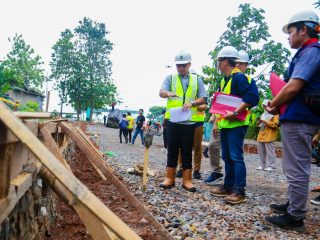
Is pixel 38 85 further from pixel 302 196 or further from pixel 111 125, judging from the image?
pixel 302 196

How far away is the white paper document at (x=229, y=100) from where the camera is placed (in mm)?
3912

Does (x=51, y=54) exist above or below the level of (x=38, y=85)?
above

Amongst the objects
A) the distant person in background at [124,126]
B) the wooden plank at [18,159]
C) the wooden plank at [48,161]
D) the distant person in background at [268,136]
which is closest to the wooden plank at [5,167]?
the wooden plank at [18,159]

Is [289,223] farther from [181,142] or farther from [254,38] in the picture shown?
[254,38]

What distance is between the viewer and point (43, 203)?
108 inches

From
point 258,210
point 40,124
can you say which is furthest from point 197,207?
point 40,124

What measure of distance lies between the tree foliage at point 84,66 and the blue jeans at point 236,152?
40173 mm

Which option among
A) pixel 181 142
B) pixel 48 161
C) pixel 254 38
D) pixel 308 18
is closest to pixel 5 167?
pixel 48 161

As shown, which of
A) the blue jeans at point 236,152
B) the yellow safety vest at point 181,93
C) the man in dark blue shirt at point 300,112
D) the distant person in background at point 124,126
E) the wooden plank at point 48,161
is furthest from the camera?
the distant person in background at point 124,126

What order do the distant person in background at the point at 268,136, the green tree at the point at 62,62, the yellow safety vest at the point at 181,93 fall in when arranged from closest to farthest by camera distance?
the yellow safety vest at the point at 181,93 → the distant person in background at the point at 268,136 → the green tree at the point at 62,62

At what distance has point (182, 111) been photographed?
4.33 metres

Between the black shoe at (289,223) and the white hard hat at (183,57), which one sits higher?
the white hard hat at (183,57)

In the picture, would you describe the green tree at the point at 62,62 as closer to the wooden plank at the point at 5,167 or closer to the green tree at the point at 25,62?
the green tree at the point at 25,62

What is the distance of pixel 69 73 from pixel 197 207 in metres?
42.2
